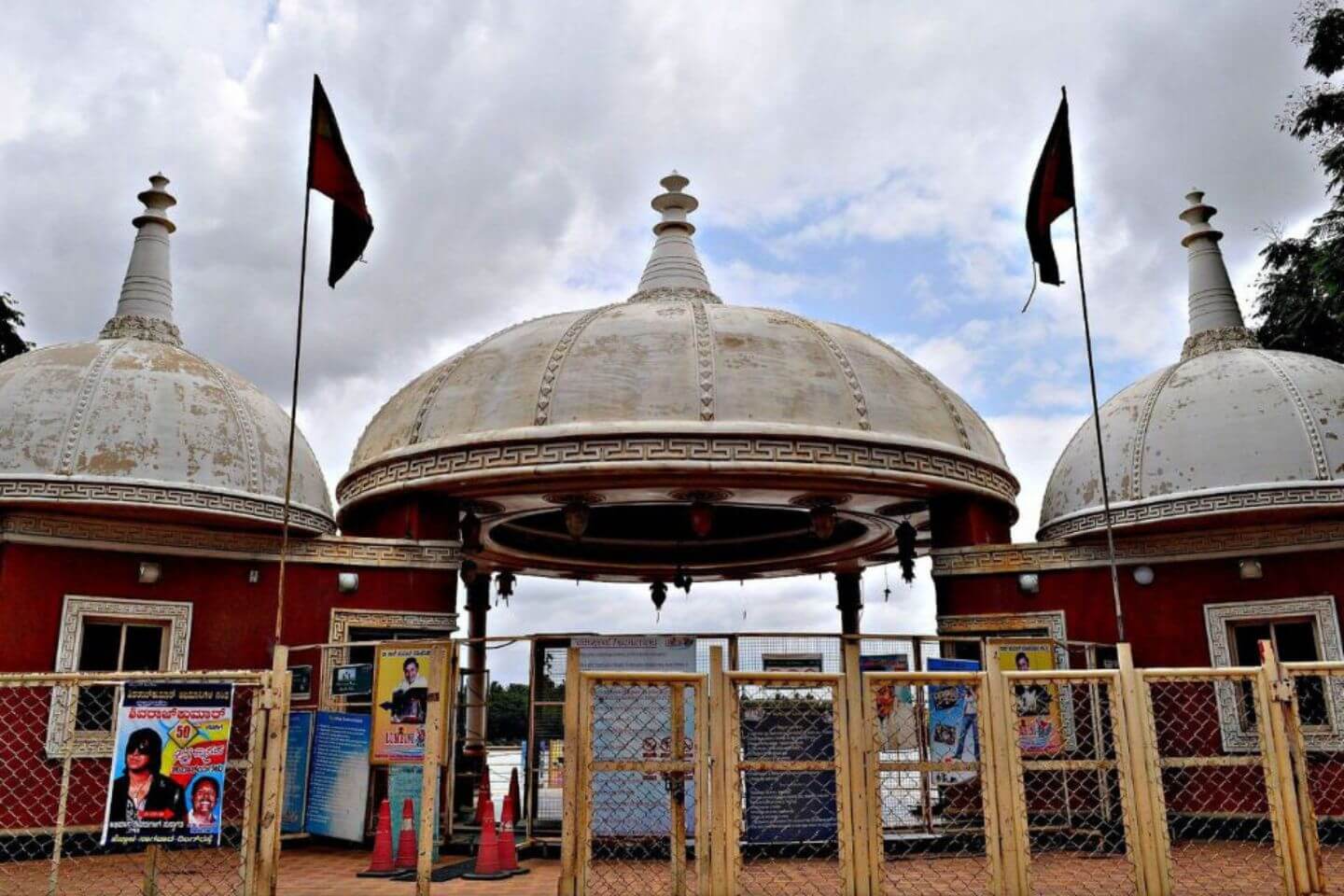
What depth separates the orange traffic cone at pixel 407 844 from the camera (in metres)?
11.0

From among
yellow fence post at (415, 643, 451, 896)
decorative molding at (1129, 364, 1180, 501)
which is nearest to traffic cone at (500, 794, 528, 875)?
yellow fence post at (415, 643, 451, 896)

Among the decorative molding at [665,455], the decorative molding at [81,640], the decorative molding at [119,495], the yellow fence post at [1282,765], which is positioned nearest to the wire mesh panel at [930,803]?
the yellow fence post at [1282,765]

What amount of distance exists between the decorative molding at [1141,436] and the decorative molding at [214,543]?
9.37 metres

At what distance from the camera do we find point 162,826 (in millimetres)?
7535

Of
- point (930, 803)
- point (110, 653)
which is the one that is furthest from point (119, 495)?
point (930, 803)

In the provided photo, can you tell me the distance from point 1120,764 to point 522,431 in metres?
8.42

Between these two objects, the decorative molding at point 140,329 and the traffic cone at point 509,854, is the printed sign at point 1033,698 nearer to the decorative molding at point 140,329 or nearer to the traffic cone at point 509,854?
the traffic cone at point 509,854

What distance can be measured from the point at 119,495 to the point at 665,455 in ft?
21.7

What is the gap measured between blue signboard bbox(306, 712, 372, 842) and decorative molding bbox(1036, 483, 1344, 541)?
9.73 metres

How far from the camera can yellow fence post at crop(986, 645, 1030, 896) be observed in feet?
24.6

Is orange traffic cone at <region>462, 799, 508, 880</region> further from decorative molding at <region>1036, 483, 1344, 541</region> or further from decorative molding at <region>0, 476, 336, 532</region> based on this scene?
decorative molding at <region>1036, 483, 1344, 541</region>

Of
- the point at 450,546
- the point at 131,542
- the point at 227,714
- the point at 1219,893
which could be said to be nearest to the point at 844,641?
the point at 1219,893

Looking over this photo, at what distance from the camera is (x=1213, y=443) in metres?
14.3

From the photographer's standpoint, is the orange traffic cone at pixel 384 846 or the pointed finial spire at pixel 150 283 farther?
the pointed finial spire at pixel 150 283
